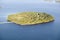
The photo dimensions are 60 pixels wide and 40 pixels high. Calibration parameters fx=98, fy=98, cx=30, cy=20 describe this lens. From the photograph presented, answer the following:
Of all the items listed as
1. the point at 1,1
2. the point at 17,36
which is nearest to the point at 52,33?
the point at 17,36

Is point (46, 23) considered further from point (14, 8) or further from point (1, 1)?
point (1, 1)

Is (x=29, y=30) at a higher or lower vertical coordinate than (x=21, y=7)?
lower

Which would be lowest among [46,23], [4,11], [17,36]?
[17,36]
